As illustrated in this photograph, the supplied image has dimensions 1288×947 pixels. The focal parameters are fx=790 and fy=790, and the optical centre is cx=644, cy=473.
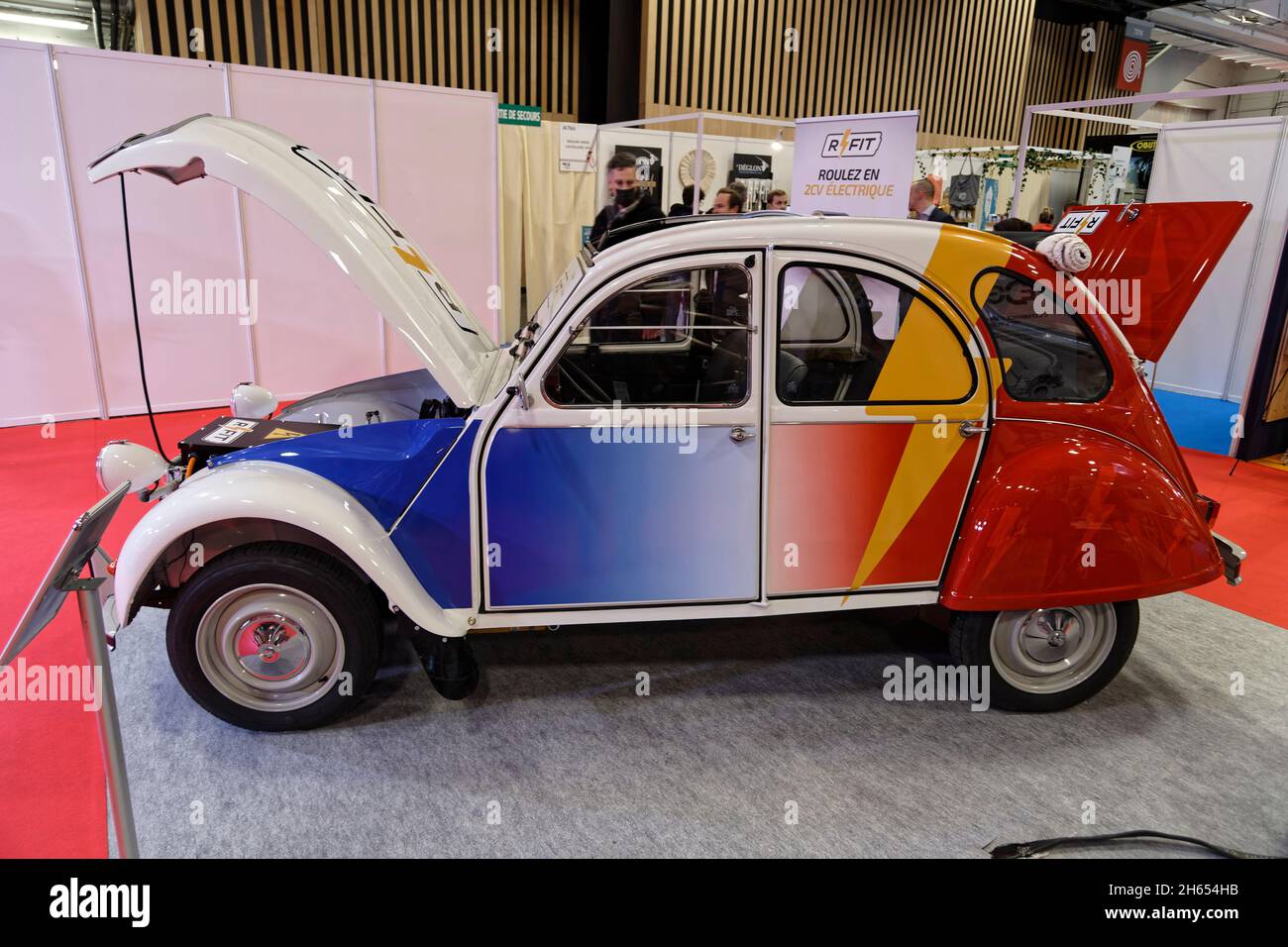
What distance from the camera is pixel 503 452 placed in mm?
2639

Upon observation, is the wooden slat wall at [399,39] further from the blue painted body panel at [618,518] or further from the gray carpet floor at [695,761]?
the blue painted body panel at [618,518]

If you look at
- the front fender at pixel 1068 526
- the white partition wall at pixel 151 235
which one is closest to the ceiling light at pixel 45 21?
the white partition wall at pixel 151 235

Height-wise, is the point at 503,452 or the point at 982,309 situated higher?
the point at 982,309

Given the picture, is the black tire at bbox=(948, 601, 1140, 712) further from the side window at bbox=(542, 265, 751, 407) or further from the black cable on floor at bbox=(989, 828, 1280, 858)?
the side window at bbox=(542, 265, 751, 407)

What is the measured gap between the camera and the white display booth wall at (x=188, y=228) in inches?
232

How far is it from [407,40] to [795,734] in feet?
33.7

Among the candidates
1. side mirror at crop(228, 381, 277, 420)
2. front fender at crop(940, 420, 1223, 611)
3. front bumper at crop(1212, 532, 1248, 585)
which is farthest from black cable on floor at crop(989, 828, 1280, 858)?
side mirror at crop(228, 381, 277, 420)

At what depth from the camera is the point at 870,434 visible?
2.78 meters

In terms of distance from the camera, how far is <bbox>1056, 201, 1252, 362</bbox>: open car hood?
9.50 feet

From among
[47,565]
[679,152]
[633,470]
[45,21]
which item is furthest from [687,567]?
[45,21]

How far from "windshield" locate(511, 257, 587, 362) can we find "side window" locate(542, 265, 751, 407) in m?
0.14
